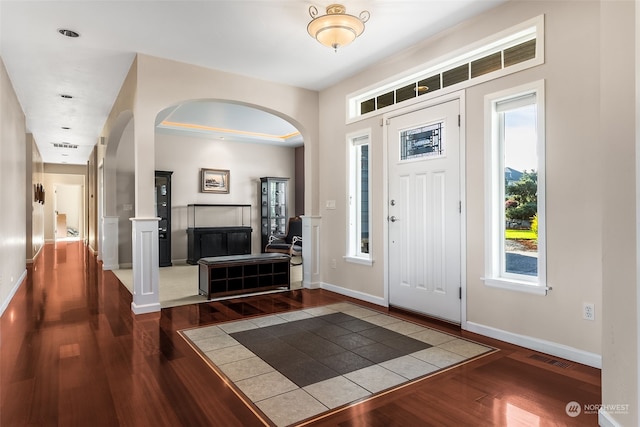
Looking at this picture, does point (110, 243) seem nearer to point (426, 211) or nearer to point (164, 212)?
point (164, 212)

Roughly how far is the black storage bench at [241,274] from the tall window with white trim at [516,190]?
305 cm

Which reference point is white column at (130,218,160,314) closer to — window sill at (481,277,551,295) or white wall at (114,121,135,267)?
window sill at (481,277,551,295)

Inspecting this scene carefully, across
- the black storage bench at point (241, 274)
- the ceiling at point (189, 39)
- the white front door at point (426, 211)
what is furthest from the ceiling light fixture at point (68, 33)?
the white front door at point (426, 211)

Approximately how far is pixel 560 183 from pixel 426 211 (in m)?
1.36

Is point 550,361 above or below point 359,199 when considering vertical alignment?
below

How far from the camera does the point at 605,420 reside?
195 cm

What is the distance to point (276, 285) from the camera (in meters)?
5.53

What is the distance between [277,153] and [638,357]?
28.9 ft

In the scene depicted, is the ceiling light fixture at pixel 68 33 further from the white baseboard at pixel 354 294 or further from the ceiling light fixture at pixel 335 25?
the white baseboard at pixel 354 294

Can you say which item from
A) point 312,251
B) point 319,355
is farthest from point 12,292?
point 319,355

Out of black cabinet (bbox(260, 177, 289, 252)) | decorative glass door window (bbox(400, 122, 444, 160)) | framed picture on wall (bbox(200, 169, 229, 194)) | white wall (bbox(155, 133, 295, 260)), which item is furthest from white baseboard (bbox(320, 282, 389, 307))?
framed picture on wall (bbox(200, 169, 229, 194))

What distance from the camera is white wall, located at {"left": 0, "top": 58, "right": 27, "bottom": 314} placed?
4.35m

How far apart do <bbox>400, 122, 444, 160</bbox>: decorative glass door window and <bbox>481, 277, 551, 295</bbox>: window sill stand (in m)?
1.35

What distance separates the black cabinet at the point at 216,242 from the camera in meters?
8.20
